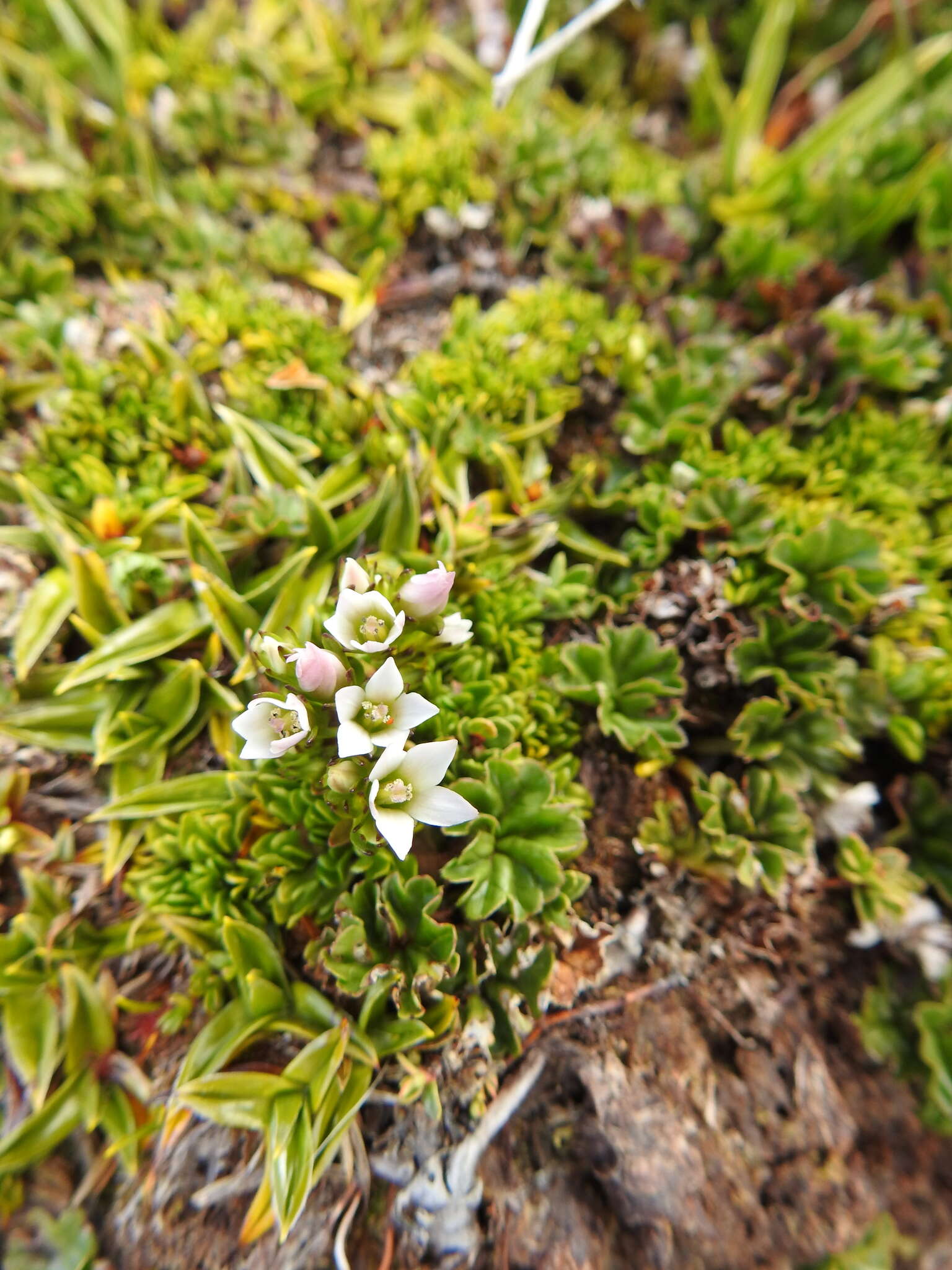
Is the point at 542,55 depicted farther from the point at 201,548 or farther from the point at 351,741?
the point at 351,741

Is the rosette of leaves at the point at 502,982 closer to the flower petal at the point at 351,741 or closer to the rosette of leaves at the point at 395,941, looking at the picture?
the rosette of leaves at the point at 395,941

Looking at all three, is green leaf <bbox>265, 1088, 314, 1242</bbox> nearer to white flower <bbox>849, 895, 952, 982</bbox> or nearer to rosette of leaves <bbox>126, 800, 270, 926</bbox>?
rosette of leaves <bbox>126, 800, 270, 926</bbox>

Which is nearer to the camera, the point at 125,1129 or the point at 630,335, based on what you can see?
the point at 125,1129

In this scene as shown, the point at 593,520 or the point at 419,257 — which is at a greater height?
the point at 419,257

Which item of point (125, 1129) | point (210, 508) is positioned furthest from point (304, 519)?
point (125, 1129)

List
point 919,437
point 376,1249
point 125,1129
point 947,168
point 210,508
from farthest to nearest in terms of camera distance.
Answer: point 947,168 < point 919,437 < point 210,508 < point 125,1129 < point 376,1249

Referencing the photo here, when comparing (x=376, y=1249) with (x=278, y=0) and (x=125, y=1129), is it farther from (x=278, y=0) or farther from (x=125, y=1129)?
(x=278, y=0)

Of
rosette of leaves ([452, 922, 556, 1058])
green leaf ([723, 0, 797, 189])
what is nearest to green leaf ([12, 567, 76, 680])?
rosette of leaves ([452, 922, 556, 1058])
